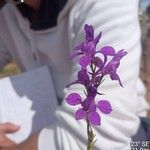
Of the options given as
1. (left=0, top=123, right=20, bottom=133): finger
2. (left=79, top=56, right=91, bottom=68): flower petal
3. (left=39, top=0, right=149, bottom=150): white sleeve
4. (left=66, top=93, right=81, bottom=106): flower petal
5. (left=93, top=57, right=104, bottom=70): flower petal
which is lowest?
(left=0, top=123, right=20, bottom=133): finger

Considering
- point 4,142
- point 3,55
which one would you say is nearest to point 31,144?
point 4,142

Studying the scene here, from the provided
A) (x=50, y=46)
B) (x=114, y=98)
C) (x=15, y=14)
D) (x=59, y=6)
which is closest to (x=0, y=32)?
(x=15, y=14)

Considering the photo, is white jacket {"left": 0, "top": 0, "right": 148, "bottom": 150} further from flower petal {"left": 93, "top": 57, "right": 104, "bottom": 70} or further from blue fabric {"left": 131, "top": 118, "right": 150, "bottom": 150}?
flower petal {"left": 93, "top": 57, "right": 104, "bottom": 70}

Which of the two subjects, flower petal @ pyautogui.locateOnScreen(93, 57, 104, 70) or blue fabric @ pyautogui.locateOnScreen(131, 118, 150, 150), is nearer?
flower petal @ pyautogui.locateOnScreen(93, 57, 104, 70)

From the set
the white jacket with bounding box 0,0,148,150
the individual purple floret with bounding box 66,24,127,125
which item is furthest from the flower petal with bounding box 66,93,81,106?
the white jacket with bounding box 0,0,148,150

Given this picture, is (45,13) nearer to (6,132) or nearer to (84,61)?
(6,132)

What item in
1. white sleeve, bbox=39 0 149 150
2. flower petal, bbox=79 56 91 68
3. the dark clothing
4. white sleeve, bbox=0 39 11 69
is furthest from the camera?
white sleeve, bbox=0 39 11 69

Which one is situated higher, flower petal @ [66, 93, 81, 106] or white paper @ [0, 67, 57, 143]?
flower petal @ [66, 93, 81, 106]
